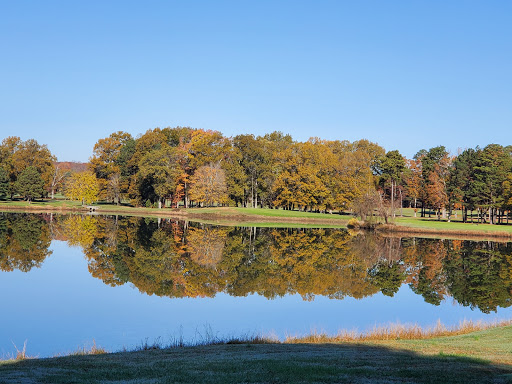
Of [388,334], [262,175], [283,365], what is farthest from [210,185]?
[283,365]

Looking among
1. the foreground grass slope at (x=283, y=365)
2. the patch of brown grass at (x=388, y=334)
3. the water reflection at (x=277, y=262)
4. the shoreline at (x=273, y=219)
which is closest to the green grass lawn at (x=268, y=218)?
the shoreline at (x=273, y=219)

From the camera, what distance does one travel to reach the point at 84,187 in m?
93.2

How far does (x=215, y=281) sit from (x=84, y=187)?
7103 centimetres

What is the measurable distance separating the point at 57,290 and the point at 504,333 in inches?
791

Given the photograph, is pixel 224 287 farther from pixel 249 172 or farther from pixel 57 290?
pixel 249 172

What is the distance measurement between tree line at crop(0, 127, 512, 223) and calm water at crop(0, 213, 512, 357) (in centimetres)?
2607

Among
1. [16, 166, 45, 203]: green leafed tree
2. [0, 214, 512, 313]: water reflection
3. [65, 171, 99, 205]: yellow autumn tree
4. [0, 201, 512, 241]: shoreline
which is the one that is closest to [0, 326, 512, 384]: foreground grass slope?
[0, 214, 512, 313]: water reflection

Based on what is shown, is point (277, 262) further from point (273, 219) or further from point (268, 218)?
point (268, 218)

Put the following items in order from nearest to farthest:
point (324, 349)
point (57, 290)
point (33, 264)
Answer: point (324, 349)
point (57, 290)
point (33, 264)

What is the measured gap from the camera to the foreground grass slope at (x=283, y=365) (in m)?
9.31

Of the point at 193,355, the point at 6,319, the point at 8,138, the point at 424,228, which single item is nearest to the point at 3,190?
the point at 8,138

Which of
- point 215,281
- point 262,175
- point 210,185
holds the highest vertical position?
point 262,175

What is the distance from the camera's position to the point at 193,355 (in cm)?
1210

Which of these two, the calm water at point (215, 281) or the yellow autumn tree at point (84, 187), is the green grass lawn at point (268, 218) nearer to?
the yellow autumn tree at point (84, 187)
